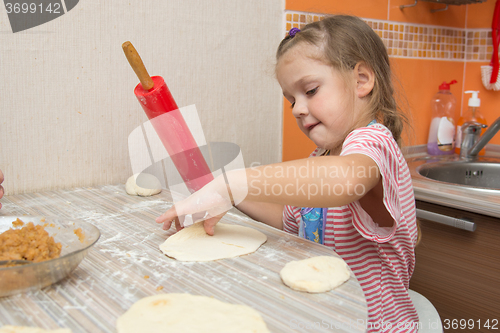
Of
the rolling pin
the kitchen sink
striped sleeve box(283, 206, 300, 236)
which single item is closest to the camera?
the rolling pin

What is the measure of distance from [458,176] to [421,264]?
0.54 meters

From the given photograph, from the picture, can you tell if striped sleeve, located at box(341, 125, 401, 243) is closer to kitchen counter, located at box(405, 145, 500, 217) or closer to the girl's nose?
the girl's nose

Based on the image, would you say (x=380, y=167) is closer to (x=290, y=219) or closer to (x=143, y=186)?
(x=290, y=219)

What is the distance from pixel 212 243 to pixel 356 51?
1.70ft

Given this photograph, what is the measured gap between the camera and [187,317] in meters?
0.45

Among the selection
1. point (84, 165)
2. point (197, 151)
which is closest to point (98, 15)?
point (84, 165)

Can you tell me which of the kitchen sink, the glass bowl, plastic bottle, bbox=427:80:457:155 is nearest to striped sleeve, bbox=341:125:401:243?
the glass bowl

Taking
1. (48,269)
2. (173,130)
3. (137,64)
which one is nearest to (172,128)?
(173,130)

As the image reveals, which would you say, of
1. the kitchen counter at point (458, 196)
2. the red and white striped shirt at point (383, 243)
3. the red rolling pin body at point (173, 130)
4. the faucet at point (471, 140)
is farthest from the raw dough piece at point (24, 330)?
the faucet at point (471, 140)

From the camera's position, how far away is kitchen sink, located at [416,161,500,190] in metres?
1.50

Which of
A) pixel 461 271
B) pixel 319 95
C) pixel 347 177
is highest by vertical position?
pixel 319 95

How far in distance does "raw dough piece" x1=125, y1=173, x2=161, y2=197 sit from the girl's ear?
0.57 meters

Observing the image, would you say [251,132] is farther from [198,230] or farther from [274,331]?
[274,331]

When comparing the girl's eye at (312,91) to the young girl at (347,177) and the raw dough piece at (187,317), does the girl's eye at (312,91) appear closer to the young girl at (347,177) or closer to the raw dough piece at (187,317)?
the young girl at (347,177)
